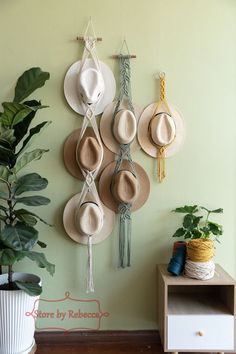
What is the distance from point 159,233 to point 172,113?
0.73 meters

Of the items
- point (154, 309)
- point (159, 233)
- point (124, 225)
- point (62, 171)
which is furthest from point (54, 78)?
point (154, 309)

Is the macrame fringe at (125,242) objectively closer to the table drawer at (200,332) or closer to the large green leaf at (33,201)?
the table drawer at (200,332)

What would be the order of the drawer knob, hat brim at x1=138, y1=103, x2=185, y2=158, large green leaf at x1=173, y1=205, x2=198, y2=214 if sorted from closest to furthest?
1. the drawer knob
2. large green leaf at x1=173, y1=205, x2=198, y2=214
3. hat brim at x1=138, y1=103, x2=185, y2=158

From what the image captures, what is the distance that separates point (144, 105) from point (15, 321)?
138 centimetres

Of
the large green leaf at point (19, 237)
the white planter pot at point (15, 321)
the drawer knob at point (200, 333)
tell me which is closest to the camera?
the large green leaf at point (19, 237)

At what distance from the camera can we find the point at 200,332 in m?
1.90

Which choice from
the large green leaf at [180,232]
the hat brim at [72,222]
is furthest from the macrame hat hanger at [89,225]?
→ the large green leaf at [180,232]

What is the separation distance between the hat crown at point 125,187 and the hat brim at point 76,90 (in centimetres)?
41

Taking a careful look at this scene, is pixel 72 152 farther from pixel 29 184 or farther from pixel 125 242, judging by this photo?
pixel 125 242

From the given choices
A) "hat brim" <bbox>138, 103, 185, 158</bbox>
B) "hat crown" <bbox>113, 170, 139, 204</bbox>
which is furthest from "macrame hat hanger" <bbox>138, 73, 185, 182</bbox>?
"hat crown" <bbox>113, 170, 139, 204</bbox>

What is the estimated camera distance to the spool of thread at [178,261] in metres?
1.96

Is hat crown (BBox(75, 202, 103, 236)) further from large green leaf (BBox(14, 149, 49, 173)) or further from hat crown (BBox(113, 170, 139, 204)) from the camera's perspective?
large green leaf (BBox(14, 149, 49, 173))

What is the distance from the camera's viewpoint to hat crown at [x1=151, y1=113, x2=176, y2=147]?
205cm

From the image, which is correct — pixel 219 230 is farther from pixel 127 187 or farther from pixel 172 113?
pixel 172 113
